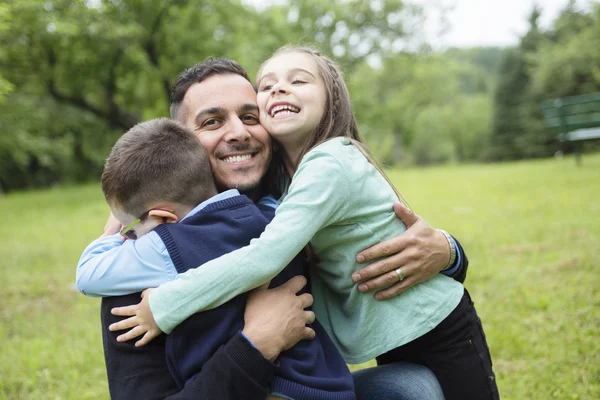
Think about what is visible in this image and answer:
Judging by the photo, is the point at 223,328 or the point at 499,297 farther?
the point at 499,297

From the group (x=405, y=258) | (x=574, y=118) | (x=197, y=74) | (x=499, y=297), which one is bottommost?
(x=574, y=118)

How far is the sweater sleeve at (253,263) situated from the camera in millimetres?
1528

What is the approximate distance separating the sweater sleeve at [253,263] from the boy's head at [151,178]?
0.32 metres

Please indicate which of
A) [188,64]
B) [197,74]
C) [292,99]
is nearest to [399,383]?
[292,99]

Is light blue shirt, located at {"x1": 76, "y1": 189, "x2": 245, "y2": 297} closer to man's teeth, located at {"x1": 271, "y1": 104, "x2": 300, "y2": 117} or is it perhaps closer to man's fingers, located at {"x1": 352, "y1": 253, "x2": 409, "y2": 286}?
man's fingers, located at {"x1": 352, "y1": 253, "x2": 409, "y2": 286}

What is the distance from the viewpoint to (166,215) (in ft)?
5.75

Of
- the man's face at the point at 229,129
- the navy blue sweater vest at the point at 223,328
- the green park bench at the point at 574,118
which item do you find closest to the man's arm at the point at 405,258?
the navy blue sweater vest at the point at 223,328

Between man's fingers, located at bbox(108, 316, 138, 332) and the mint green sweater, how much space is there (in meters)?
0.12

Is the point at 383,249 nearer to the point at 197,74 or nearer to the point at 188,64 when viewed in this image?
the point at 197,74

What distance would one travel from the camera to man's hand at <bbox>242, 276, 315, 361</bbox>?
1.58 metres

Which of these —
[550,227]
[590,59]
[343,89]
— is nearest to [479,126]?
[590,59]

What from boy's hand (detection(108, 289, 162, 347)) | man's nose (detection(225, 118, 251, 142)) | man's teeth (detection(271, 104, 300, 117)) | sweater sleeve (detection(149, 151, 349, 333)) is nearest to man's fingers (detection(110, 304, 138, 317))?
boy's hand (detection(108, 289, 162, 347))

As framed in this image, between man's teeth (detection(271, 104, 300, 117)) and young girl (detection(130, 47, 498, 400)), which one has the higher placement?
man's teeth (detection(271, 104, 300, 117))

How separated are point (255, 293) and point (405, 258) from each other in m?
0.58
